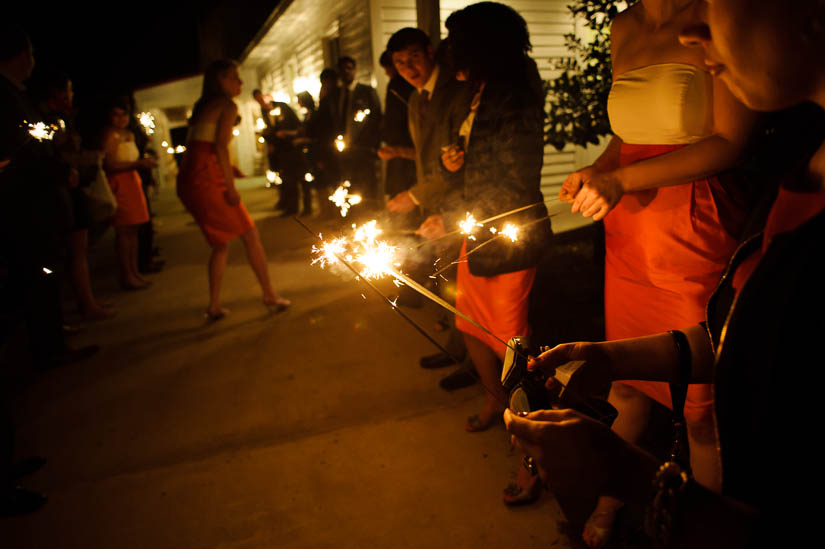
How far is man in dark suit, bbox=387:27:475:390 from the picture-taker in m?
3.05

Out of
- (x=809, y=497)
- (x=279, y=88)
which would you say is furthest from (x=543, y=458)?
(x=279, y=88)

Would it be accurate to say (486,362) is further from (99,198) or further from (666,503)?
(99,198)

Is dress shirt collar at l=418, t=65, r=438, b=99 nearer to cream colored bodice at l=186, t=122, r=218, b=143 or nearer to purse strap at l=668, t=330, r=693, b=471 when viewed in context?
cream colored bodice at l=186, t=122, r=218, b=143

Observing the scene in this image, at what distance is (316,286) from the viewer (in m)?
6.45

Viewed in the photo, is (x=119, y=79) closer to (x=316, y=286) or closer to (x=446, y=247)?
(x=316, y=286)

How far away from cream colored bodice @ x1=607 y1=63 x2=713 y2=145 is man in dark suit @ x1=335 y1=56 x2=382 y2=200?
586 centimetres

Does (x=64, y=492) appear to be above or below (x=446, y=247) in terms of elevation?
below

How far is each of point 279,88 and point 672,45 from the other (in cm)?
1880

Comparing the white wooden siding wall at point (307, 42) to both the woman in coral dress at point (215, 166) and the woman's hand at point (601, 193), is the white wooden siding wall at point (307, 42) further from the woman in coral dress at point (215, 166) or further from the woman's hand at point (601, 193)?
the woman's hand at point (601, 193)

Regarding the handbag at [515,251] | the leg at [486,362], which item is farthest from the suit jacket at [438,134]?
the leg at [486,362]

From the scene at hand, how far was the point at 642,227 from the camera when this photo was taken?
2.03 meters

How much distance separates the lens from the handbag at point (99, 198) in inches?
204

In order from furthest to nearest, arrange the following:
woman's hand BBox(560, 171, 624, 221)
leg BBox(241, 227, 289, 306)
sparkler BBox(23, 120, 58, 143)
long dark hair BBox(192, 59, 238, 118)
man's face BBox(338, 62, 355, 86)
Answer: man's face BBox(338, 62, 355, 86)
leg BBox(241, 227, 289, 306)
long dark hair BBox(192, 59, 238, 118)
sparkler BBox(23, 120, 58, 143)
woman's hand BBox(560, 171, 624, 221)

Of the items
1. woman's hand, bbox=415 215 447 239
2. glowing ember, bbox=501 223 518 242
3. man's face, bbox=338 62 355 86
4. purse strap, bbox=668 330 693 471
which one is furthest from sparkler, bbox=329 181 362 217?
purse strap, bbox=668 330 693 471
